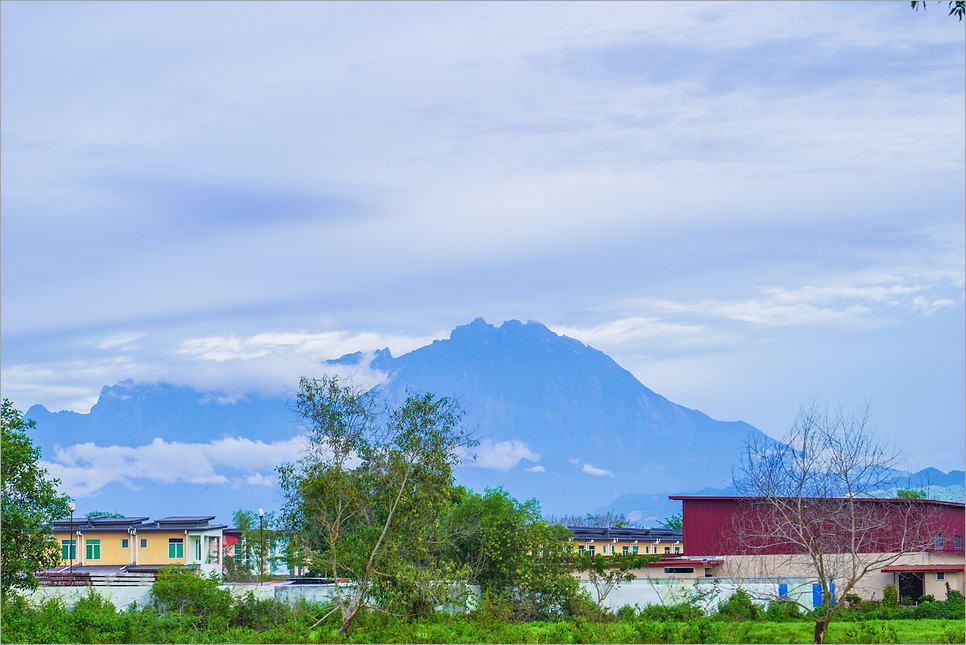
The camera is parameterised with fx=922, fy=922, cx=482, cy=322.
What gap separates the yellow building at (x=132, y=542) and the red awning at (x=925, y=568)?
33.9m

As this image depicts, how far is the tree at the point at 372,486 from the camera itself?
73.3 feet

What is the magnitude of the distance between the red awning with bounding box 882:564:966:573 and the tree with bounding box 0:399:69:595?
3319 cm

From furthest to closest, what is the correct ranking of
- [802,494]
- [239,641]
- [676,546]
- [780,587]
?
[676,546] → [780,587] → [239,641] → [802,494]

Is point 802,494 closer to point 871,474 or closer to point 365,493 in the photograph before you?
point 871,474

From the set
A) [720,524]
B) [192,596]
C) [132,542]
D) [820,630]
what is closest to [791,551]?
[720,524]

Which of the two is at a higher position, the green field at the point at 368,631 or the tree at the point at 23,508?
the tree at the point at 23,508

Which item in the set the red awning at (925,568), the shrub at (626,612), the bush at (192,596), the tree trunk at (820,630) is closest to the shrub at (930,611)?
the red awning at (925,568)

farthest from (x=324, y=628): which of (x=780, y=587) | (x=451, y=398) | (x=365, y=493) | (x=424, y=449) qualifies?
(x=780, y=587)

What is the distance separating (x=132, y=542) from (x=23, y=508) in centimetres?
3164

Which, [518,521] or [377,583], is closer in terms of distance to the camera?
[377,583]

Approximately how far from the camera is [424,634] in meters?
22.2

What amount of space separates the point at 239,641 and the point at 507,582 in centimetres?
1230

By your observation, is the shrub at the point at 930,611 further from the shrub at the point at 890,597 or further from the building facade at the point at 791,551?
the shrub at the point at 890,597

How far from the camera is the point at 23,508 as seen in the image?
66.8 feet
